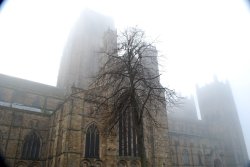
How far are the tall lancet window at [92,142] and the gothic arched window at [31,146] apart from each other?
692 cm

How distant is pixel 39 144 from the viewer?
24203mm

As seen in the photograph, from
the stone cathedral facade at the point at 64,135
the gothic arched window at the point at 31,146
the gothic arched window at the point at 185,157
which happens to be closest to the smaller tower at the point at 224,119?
the gothic arched window at the point at 185,157

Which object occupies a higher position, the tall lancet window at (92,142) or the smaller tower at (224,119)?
the smaller tower at (224,119)

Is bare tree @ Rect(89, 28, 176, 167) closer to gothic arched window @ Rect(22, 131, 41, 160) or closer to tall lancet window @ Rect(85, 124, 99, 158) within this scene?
tall lancet window @ Rect(85, 124, 99, 158)

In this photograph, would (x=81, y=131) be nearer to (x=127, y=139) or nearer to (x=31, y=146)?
(x=127, y=139)

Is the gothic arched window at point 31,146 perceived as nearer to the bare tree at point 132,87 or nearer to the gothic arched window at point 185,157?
the bare tree at point 132,87

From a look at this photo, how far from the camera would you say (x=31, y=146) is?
23.7 m

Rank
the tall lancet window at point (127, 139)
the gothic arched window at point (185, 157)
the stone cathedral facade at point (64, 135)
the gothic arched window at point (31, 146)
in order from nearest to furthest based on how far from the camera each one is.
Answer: the stone cathedral facade at point (64, 135), the tall lancet window at point (127, 139), the gothic arched window at point (31, 146), the gothic arched window at point (185, 157)

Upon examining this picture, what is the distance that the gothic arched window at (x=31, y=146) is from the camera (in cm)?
2307

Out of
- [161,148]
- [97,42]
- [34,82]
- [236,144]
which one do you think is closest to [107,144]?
[161,148]

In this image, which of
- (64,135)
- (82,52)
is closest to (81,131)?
(64,135)

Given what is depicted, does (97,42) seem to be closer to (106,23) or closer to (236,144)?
(106,23)

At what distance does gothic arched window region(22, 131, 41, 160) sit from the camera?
75.7 ft

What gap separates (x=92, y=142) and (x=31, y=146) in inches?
302
